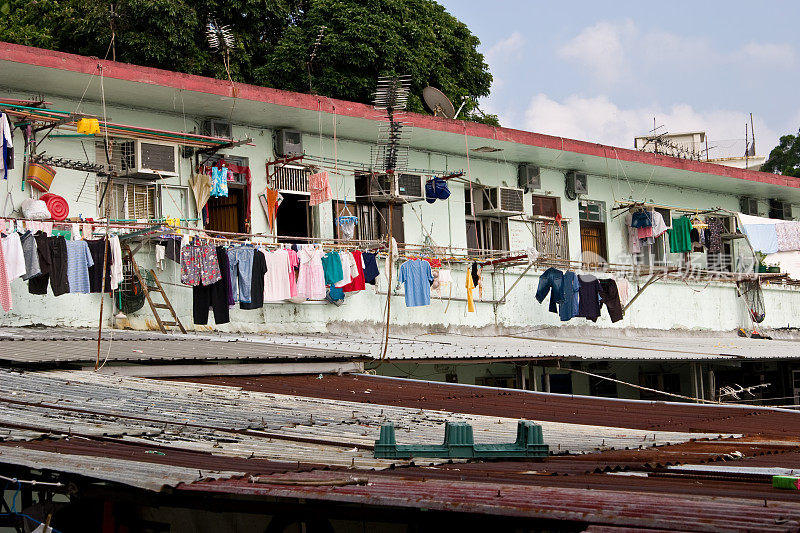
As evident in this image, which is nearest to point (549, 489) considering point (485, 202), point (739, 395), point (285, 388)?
point (285, 388)

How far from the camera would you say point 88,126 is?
42.2ft

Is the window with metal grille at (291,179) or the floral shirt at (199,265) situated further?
the window with metal grille at (291,179)

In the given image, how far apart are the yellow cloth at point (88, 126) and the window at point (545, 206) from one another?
10.1 metres

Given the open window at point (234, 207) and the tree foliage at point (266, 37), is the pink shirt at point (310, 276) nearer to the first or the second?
the open window at point (234, 207)

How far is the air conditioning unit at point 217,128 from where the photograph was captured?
51.0ft

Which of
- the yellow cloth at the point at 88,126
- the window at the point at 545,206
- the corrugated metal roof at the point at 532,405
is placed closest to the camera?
the corrugated metal roof at the point at 532,405

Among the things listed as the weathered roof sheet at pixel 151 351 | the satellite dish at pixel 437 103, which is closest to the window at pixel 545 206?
the satellite dish at pixel 437 103

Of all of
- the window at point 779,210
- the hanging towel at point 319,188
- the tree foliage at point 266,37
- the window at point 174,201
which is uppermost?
the tree foliage at point 266,37

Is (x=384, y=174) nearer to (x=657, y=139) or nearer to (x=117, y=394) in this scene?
(x=117, y=394)

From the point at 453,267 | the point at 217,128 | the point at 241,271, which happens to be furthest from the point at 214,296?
the point at 453,267

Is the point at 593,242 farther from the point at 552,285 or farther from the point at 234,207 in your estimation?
the point at 234,207

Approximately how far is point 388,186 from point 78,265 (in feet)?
21.4

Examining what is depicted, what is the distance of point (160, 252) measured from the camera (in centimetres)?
1398

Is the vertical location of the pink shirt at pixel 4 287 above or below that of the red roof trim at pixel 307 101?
below
